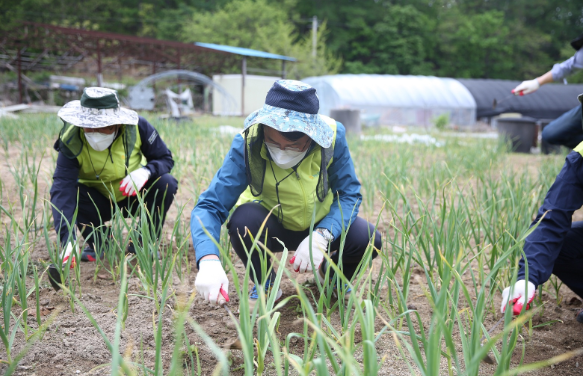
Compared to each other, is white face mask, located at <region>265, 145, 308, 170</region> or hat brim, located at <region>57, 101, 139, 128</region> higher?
hat brim, located at <region>57, 101, 139, 128</region>

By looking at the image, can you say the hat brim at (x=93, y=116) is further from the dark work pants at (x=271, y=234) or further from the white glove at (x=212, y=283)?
the white glove at (x=212, y=283)

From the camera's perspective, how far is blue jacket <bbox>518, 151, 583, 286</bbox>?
1550 mm

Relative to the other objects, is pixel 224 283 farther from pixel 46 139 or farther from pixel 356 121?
pixel 356 121

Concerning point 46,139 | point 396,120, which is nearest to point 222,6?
point 396,120

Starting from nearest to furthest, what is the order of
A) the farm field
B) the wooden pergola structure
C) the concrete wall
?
the farm field < the wooden pergola structure < the concrete wall

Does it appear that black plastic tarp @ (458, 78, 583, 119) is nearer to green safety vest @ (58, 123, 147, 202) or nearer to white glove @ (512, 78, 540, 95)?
white glove @ (512, 78, 540, 95)

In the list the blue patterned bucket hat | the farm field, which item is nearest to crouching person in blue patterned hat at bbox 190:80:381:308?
the blue patterned bucket hat

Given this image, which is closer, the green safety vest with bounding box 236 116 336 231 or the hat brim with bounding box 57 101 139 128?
the green safety vest with bounding box 236 116 336 231

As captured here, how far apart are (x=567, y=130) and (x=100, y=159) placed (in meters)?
2.96

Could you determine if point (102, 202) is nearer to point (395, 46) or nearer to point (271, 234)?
point (271, 234)

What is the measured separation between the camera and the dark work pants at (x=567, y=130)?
10.6ft

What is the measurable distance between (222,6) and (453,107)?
2124cm

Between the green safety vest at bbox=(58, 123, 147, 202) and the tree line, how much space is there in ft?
82.2

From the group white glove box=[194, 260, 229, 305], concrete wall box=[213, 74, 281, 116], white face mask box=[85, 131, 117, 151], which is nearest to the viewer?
white glove box=[194, 260, 229, 305]
